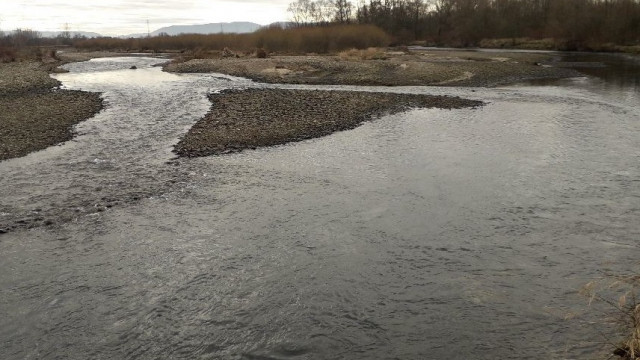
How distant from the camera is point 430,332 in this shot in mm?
7523

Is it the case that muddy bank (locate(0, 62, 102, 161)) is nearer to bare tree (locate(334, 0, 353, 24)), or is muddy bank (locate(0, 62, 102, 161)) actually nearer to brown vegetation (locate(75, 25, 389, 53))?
brown vegetation (locate(75, 25, 389, 53))

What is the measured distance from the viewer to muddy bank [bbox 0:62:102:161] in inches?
778

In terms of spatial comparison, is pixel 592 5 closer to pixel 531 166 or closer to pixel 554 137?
pixel 554 137

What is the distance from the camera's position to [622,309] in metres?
7.47

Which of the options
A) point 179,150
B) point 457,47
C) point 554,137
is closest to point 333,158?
point 179,150

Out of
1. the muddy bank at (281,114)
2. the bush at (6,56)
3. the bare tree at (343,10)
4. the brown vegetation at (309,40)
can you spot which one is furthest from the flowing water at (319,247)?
the bare tree at (343,10)

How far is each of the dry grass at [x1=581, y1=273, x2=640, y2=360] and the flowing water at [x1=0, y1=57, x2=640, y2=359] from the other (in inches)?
13.1

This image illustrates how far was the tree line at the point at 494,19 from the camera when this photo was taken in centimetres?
6550

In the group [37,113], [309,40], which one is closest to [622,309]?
[37,113]

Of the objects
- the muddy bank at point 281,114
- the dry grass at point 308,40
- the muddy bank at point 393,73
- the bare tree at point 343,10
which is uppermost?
the bare tree at point 343,10

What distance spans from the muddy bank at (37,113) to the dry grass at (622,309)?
2012cm

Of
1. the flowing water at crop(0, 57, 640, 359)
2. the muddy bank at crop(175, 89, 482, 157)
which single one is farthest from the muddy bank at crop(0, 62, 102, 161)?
the muddy bank at crop(175, 89, 482, 157)

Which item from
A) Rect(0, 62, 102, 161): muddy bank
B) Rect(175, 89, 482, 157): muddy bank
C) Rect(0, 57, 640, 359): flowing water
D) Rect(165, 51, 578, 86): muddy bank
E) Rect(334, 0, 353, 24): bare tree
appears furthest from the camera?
Rect(334, 0, 353, 24): bare tree

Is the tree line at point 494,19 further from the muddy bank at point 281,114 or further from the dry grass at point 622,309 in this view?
the dry grass at point 622,309
